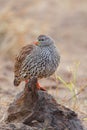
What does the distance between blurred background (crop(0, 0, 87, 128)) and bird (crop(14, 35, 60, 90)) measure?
963mm

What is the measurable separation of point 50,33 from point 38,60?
8.16 m

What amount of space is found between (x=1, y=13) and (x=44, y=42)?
6.63 metres

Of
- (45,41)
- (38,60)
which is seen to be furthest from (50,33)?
(38,60)

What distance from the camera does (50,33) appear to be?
16.4m

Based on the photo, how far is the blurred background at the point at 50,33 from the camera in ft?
38.4

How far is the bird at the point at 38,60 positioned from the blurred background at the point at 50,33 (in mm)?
963

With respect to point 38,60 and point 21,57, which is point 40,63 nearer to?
point 38,60

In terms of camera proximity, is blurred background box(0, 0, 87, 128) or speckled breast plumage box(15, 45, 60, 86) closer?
speckled breast plumage box(15, 45, 60, 86)

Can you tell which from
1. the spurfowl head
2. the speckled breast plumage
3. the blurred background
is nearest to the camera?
the speckled breast plumage

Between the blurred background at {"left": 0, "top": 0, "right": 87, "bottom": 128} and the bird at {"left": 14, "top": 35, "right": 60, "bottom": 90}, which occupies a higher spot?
the blurred background at {"left": 0, "top": 0, "right": 87, "bottom": 128}

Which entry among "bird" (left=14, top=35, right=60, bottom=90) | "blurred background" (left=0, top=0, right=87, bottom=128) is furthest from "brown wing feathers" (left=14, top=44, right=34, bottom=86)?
"blurred background" (left=0, top=0, right=87, bottom=128)

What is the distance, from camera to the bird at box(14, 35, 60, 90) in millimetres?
8183

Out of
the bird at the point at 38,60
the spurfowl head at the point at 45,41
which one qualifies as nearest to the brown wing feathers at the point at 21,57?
the bird at the point at 38,60

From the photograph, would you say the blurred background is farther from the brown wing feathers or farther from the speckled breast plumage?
the speckled breast plumage
